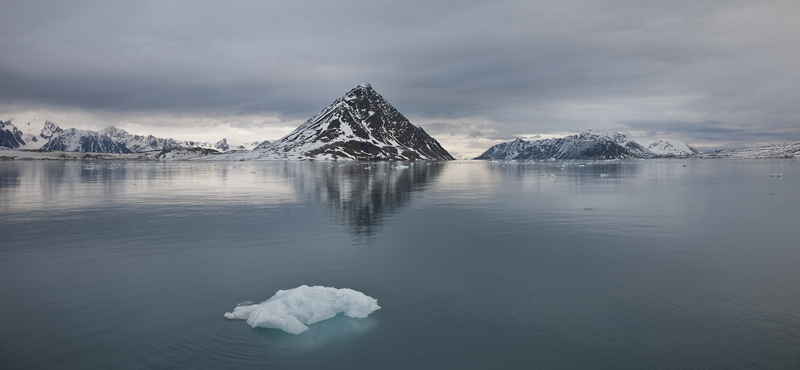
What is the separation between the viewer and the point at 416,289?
15383 mm

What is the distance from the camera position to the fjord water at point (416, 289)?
428 inches

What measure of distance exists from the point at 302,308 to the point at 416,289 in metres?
4.29

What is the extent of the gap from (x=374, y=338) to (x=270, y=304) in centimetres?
341

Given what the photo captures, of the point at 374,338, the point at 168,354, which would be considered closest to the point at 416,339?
the point at 374,338

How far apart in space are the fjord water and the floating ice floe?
302 millimetres

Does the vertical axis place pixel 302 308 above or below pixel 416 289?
above

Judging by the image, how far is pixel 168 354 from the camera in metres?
10.8

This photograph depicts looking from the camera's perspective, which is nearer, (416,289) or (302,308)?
(302,308)

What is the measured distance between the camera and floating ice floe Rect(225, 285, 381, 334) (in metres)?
12.3

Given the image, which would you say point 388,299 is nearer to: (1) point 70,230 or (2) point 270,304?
(2) point 270,304

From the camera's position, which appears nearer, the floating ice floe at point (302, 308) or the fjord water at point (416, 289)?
the fjord water at point (416, 289)

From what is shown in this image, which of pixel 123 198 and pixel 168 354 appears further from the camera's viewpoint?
pixel 123 198

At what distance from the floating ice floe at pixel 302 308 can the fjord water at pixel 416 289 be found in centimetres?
30

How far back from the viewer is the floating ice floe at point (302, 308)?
12.3 metres
